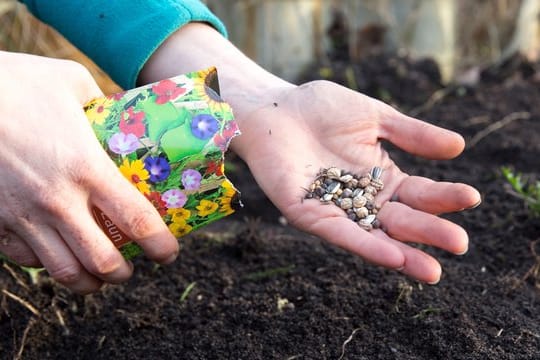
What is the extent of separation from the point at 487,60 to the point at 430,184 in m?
2.52

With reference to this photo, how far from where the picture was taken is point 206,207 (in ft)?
4.57

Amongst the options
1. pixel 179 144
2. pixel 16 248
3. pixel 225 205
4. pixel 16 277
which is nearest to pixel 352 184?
pixel 225 205

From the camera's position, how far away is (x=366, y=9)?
137 inches

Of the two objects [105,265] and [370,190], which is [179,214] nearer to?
[105,265]

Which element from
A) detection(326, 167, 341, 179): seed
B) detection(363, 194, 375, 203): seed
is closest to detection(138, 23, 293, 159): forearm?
detection(326, 167, 341, 179): seed

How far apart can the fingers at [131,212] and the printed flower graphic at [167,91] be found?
164 mm

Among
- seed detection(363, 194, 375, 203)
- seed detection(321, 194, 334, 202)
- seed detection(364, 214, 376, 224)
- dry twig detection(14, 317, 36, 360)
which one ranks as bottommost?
dry twig detection(14, 317, 36, 360)

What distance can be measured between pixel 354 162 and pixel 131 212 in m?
0.51

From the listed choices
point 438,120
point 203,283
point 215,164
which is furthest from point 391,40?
point 215,164

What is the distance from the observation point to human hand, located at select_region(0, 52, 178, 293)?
1.27 m

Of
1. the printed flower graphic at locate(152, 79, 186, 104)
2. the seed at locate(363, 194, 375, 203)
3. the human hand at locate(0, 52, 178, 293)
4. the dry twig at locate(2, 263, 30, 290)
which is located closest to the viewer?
the human hand at locate(0, 52, 178, 293)

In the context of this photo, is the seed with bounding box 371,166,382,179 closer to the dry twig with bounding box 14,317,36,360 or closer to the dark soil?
the dark soil

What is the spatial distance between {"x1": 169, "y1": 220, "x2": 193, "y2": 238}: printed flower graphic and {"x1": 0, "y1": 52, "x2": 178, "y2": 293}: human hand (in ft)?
0.10

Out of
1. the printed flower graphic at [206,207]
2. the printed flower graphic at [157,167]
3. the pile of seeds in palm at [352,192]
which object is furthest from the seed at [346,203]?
the printed flower graphic at [157,167]
